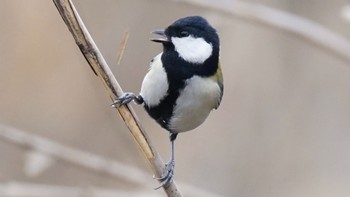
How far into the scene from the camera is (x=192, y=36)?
1.92 m

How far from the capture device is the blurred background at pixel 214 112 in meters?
3.57

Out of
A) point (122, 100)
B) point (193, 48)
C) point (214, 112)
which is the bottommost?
point (122, 100)

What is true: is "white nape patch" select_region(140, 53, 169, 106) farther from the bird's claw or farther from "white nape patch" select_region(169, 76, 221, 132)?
the bird's claw

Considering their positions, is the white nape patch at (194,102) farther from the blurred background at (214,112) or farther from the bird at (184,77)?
the blurred background at (214,112)

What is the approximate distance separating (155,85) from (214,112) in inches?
79.8

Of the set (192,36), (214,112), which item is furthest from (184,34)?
(214,112)

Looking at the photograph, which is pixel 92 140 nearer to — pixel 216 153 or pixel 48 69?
pixel 48 69

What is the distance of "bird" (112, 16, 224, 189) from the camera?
187 centimetres

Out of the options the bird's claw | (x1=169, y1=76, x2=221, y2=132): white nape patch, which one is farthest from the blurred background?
the bird's claw

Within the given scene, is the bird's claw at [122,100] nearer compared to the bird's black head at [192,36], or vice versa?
the bird's claw at [122,100]

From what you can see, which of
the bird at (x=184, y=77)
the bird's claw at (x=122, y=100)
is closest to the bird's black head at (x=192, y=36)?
the bird at (x=184, y=77)

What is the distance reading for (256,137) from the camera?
3.98 metres

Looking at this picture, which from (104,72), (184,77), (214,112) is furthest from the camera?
(214,112)

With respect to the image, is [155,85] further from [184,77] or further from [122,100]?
[122,100]
